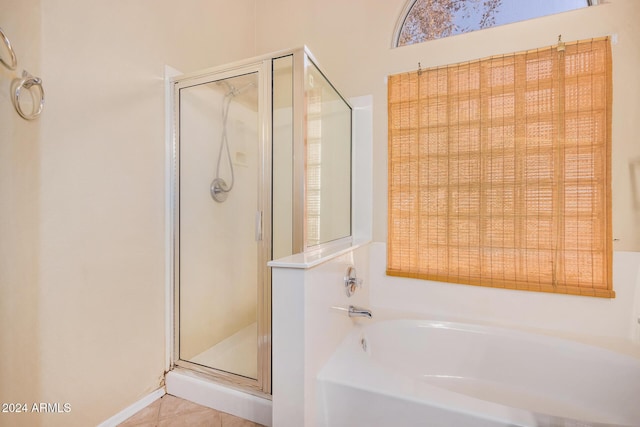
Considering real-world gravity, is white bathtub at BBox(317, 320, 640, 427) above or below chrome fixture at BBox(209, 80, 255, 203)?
below

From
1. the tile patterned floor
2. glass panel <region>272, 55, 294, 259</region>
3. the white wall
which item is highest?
glass panel <region>272, 55, 294, 259</region>

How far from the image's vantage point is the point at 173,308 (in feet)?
5.48

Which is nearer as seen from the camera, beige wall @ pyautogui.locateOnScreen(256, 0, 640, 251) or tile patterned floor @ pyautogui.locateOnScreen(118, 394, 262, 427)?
tile patterned floor @ pyautogui.locateOnScreen(118, 394, 262, 427)

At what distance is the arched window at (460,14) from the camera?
1.77m

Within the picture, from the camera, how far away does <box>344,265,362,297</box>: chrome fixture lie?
155cm

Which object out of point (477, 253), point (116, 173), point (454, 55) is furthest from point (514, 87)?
point (116, 173)

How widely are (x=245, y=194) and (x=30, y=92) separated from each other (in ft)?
3.02

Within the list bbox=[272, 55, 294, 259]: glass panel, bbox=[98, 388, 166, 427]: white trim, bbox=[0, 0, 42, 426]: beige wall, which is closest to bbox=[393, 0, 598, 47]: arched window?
bbox=[272, 55, 294, 259]: glass panel

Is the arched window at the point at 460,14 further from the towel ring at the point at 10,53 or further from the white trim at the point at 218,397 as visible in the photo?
the white trim at the point at 218,397

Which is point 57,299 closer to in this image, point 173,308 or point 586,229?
point 173,308

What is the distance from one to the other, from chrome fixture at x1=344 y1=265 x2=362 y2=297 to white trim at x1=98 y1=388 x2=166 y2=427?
3.83 ft

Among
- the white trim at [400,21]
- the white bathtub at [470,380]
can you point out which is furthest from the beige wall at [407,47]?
the white bathtub at [470,380]

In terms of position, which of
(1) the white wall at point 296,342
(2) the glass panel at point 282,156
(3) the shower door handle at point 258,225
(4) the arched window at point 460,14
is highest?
(4) the arched window at point 460,14

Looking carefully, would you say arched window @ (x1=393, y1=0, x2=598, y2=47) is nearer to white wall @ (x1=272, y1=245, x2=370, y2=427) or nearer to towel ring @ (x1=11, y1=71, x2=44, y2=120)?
white wall @ (x1=272, y1=245, x2=370, y2=427)
